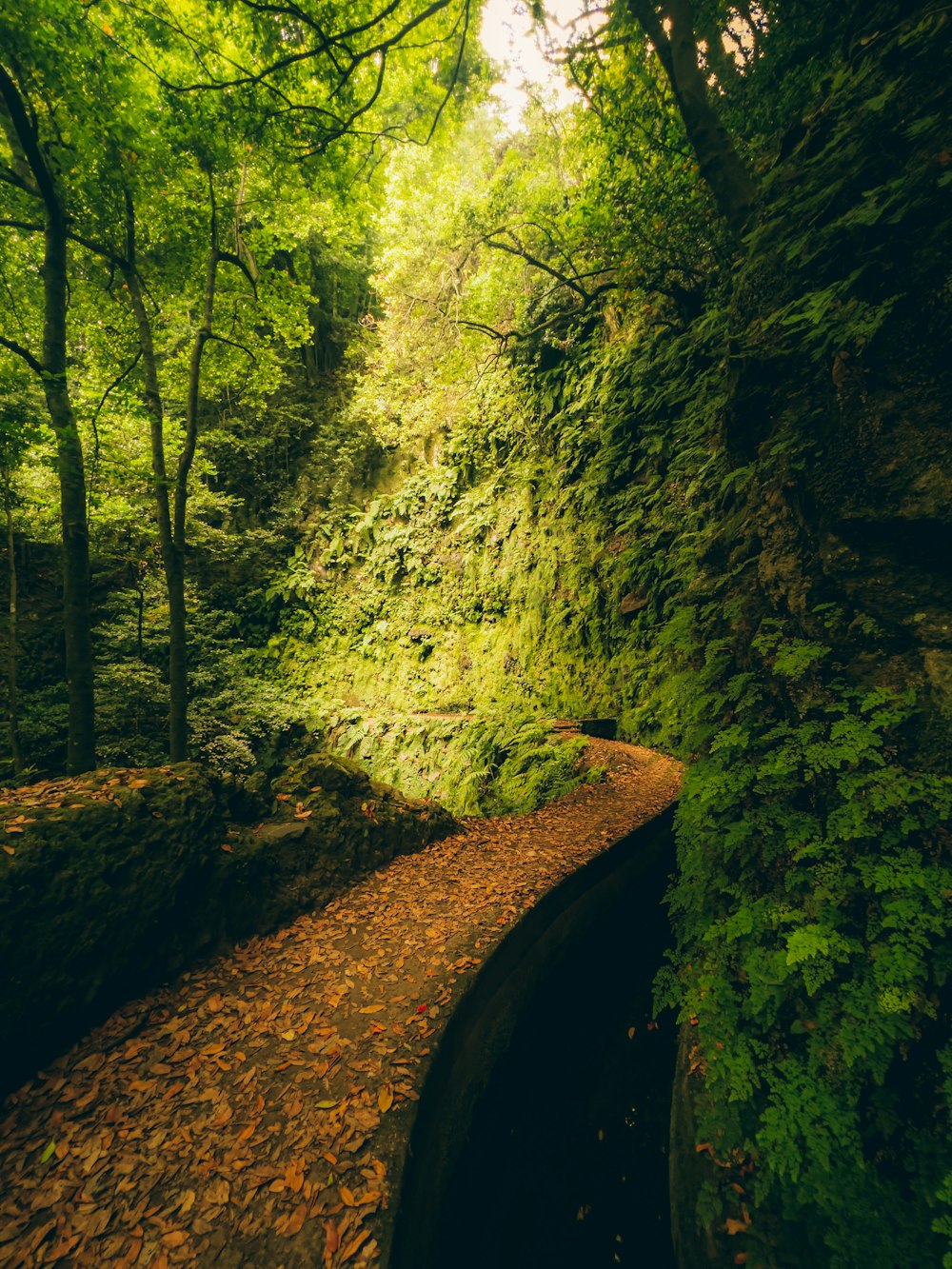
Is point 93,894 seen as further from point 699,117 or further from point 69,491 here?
point 699,117

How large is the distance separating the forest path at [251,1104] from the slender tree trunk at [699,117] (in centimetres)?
767

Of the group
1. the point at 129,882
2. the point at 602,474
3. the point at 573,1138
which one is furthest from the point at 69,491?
the point at 602,474

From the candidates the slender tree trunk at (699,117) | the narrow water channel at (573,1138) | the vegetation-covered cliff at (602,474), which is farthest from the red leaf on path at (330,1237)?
the slender tree trunk at (699,117)

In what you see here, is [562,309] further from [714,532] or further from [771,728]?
[771,728]

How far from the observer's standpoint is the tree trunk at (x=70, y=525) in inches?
218

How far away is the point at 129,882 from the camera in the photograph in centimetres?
345

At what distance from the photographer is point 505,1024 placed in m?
3.63

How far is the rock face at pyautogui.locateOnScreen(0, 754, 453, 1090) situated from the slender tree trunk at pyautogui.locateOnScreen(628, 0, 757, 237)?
784 cm

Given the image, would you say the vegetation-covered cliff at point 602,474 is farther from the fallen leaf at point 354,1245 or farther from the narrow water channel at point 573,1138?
the fallen leaf at point 354,1245

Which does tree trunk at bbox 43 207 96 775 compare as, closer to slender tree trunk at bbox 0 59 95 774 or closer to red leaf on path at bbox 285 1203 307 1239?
slender tree trunk at bbox 0 59 95 774

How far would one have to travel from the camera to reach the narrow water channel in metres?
2.91

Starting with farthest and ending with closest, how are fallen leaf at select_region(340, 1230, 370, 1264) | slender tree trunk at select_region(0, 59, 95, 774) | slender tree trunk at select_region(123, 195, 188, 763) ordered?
slender tree trunk at select_region(123, 195, 188, 763)
slender tree trunk at select_region(0, 59, 95, 774)
fallen leaf at select_region(340, 1230, 370, 1264)

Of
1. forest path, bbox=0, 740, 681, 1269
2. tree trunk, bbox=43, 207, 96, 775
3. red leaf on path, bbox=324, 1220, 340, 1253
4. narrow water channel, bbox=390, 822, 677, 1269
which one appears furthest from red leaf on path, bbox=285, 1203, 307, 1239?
tree trunk, bbox=43, 207, 96, 775

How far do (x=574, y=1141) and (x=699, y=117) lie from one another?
959 cm
